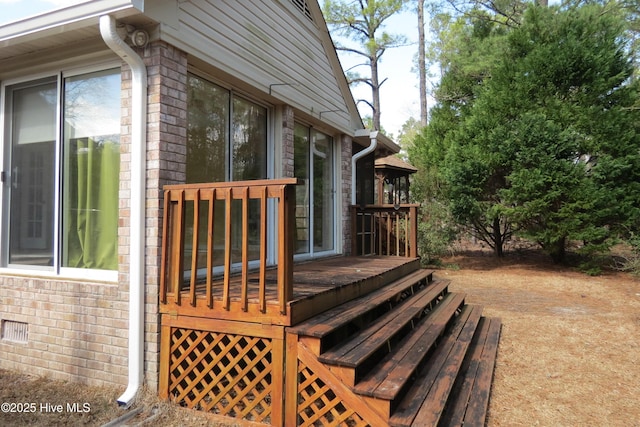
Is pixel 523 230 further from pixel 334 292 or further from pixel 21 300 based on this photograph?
pixel 21 300

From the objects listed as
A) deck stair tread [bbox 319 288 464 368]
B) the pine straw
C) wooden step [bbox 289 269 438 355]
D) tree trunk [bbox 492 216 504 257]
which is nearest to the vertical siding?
wooden step [bbox 289 269 438 355]

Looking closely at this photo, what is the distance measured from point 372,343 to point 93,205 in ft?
8.29

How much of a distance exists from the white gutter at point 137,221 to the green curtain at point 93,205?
34cm

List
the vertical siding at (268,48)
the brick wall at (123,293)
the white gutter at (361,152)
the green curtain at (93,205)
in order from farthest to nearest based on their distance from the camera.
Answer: the white gutter at (361,152) < the vertical siding at (268,48) < the green curtain at (93,205) < the brick wall at (123,293)

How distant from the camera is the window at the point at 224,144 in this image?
3855 millimetres

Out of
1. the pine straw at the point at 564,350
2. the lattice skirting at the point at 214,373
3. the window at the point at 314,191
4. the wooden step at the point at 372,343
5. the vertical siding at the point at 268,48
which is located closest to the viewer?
the wooden step at the point at 372,343

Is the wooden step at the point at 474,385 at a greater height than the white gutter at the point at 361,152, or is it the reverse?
the white gutter at the point at 361,152

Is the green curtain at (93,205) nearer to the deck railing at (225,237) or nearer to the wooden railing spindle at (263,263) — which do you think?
the deck railing at (225,237)

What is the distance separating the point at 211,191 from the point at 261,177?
209 centimetres

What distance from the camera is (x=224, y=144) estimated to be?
4277 millimetres

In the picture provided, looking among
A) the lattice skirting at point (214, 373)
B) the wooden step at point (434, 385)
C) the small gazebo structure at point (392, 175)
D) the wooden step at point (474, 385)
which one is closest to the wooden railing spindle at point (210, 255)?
the lattice skirting at point (214, 373)

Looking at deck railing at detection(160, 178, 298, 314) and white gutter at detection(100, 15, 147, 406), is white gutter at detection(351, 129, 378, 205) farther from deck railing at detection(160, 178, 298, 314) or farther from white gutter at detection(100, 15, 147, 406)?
white gutter at detection(100, 15, 147, 406)

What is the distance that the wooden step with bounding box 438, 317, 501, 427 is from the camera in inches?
105

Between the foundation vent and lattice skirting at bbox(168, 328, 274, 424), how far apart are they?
163 cm
